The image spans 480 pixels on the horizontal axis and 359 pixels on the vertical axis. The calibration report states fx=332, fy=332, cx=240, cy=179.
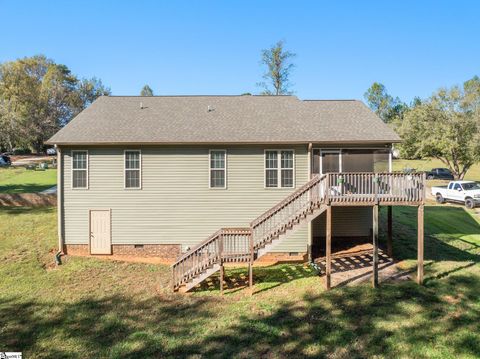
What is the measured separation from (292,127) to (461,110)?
24537mm

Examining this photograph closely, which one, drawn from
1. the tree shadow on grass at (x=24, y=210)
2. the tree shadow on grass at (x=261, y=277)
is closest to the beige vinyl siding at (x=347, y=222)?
the tree shadow on grass at (x=261, y=277)

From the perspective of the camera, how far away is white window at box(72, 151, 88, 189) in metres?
15.0

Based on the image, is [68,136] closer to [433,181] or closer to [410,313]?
[410,313]

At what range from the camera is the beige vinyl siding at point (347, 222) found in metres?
15.9

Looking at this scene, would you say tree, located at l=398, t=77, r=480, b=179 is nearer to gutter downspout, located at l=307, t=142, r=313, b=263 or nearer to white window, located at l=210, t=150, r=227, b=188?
gutter downspout, located at l=307, t=142, r=313, b=263

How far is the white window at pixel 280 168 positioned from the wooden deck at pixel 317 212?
2355mm

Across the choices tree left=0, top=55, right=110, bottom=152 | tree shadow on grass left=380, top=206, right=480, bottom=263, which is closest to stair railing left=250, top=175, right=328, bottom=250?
tree shadow on grass left=380, top=206, right=480, bottom=263

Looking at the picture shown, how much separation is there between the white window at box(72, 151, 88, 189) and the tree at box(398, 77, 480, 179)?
29.6 m

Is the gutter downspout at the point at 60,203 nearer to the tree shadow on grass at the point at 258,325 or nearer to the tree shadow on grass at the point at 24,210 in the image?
the tree shadow on grass at the point at 258,325

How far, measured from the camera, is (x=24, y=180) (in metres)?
32.1

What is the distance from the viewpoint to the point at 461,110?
102ft

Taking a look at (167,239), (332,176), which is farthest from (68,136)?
(332,176)

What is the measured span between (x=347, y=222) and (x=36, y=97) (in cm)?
6177

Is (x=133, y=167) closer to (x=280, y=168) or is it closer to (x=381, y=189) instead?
(x=280, y=168)
